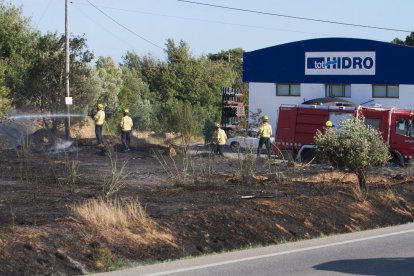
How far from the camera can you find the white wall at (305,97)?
42938 millimetres

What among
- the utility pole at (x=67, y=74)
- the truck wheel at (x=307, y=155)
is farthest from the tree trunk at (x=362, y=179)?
the utility pole at (x=67, y=74)

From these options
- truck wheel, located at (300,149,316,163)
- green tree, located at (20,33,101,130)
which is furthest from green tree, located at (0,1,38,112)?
truck wheel, located at (300,149,316,163)

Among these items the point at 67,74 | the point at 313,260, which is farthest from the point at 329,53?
the point at 313,260

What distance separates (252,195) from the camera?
16844 mm

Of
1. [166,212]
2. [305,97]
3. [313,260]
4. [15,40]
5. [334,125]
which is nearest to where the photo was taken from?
[313,260]

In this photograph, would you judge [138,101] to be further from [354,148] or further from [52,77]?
[354,148]

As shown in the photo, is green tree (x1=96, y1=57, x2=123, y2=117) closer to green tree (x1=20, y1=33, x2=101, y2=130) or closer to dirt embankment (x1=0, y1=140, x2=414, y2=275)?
green tree (x1=20, y1=33, x2=101, y2=130)

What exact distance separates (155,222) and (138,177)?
27.0 feet

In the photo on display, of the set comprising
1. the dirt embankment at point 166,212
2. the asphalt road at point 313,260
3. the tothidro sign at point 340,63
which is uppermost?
the tothidro sign at point 340,63

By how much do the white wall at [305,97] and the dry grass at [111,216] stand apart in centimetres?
3253

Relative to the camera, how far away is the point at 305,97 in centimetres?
4725

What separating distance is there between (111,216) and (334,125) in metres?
20.5

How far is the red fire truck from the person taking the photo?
29844mm

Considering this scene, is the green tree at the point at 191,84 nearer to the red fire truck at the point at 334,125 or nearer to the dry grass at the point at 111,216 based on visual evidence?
the red fire truck at the point at 334,125
